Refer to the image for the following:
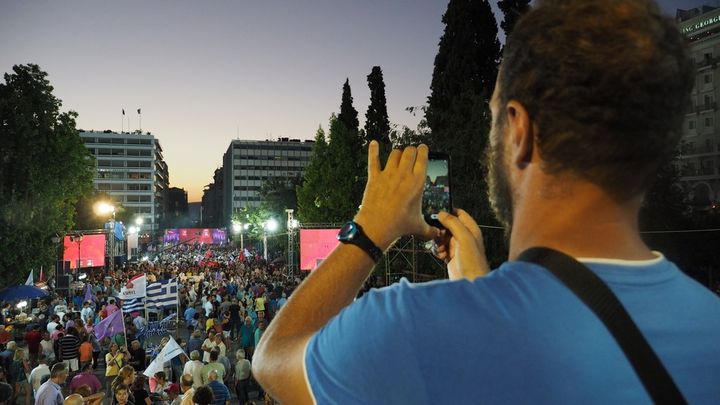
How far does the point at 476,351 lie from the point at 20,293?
2436 centimetres

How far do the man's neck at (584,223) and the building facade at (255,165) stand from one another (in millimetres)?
144688

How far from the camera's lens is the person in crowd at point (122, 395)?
808cm

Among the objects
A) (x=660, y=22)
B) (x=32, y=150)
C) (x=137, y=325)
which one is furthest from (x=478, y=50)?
(x=660, y=22)

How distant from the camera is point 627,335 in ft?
2.84

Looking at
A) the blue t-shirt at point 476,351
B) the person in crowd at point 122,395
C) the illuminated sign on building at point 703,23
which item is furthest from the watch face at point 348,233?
the illuminated sign on building at point 703,23

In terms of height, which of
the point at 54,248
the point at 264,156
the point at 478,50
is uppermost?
the point at 264,156

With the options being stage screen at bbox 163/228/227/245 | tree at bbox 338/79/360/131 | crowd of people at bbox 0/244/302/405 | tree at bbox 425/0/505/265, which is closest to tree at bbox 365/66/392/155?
tree at bbox 338/79/360/131

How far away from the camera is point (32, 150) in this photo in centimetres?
2645

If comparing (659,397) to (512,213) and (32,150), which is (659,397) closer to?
(512,213)

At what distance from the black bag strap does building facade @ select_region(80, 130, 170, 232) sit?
139m

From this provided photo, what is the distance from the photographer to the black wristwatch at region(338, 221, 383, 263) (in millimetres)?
1222

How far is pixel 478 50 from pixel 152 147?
12052 cm

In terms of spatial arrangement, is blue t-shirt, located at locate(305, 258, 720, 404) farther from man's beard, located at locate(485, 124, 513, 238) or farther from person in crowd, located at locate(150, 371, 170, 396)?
person in crowd, located at locate(150, 371, 170, 396)

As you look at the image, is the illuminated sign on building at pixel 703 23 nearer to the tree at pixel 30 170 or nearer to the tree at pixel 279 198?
the tree at pixel 279 198
